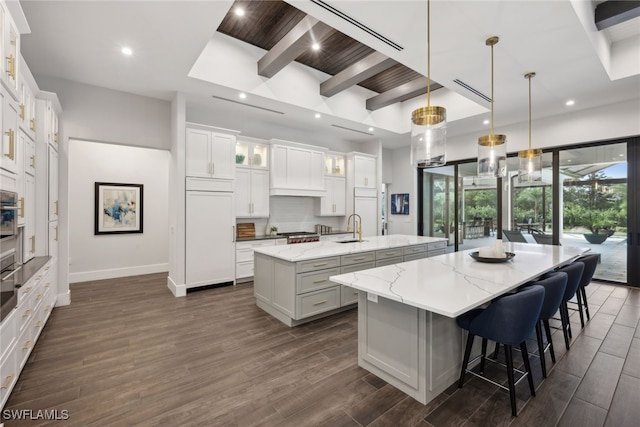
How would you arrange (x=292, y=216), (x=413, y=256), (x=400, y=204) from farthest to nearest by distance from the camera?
(x=400, y=204) → (x=292, y=216) → (x=413, y=256)

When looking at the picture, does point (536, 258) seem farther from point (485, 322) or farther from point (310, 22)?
point (310, 22)

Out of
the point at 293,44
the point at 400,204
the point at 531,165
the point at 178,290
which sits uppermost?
the point at 293,44

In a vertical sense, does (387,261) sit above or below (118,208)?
below

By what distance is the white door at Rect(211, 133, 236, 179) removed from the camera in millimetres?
5066

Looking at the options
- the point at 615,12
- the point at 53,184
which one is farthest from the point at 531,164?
the point at 53,184

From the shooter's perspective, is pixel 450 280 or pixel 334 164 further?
pixel 334 164

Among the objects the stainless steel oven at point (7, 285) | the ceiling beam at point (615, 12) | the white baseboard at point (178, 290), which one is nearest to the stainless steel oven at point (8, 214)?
the stainless steel oven at point (7, 285)

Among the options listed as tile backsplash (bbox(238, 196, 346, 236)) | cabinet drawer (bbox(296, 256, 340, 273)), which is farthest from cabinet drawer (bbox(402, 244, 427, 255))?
tile backsplash (bbox(238, 196, 346, 236))

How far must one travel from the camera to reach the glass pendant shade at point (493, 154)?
10.4 feet

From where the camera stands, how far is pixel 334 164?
710cm

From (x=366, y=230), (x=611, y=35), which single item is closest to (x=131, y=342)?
(x=366, y=230)

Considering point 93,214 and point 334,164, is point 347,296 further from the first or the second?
point 93,214

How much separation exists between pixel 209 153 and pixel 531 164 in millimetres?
4684

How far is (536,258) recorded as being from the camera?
3.30 meters
